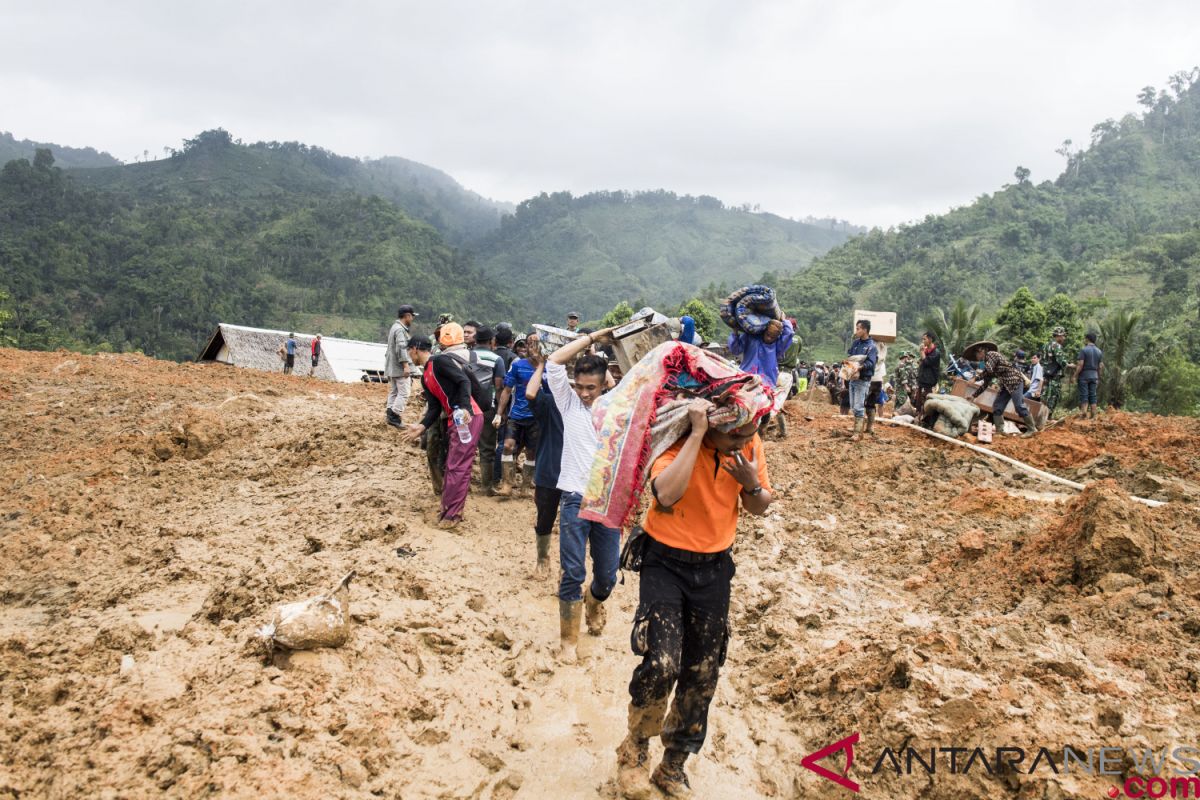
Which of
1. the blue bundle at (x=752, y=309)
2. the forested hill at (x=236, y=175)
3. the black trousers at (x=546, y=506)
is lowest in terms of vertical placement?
the black trousers at (x=546, y=506)

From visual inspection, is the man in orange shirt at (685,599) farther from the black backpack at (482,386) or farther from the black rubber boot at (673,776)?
the black backpack at (482,386)

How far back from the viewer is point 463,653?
3801 mm

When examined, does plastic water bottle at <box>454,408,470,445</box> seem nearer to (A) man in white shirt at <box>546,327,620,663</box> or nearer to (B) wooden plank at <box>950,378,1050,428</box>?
(A) man in white shirt at <box>546,327,620,663</box>

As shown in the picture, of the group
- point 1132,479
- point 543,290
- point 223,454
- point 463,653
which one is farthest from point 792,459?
point 543,290

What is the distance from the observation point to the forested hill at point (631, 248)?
127 m

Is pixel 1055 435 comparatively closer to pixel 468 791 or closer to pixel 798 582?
pixel 798 582

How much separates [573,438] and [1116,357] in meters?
22.7

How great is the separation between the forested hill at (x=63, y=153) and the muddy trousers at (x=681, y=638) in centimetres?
16259

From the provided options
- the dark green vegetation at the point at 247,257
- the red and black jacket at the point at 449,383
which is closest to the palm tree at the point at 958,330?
the red and black jacket at the point at 449,383

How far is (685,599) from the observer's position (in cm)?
271

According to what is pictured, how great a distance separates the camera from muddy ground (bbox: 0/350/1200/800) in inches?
103

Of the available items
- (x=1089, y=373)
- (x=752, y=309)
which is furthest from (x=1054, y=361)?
(x=752, y=309)

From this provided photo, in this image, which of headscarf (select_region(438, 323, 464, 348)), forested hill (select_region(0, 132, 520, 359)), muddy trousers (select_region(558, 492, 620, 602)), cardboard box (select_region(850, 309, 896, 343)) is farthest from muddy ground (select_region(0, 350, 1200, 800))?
forested hill (select_region(0, 132, 520, 359))

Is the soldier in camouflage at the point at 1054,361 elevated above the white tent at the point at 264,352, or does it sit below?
above
